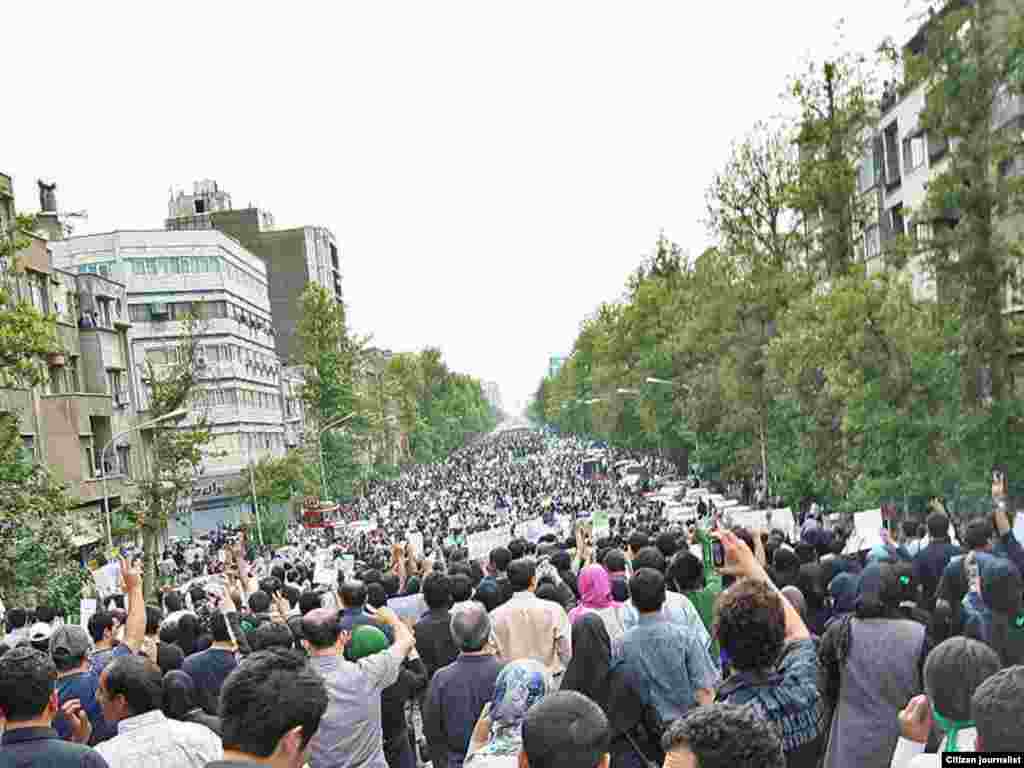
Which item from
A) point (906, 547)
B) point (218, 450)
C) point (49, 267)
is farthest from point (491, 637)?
point (218, 450)

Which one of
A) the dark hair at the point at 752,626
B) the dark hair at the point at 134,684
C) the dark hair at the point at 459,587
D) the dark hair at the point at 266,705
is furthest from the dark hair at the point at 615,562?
the dark hair at the point at 266,705

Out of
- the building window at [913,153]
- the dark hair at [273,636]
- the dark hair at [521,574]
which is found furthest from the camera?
the building window at [913,153]

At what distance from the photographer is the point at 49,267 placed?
41594mm

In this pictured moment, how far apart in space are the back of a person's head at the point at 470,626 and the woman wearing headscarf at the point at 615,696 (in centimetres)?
50

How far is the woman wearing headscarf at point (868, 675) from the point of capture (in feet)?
18.9

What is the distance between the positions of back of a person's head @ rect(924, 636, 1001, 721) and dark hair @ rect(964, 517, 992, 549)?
191 inches

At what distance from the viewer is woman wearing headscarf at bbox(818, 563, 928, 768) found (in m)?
5.77

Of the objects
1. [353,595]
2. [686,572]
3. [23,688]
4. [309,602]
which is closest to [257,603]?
[309,602]

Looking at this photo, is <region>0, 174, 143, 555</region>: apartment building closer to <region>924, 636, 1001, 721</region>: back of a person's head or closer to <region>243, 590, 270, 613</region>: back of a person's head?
<region>243, 590, 270, 613</region>: back of a person's head

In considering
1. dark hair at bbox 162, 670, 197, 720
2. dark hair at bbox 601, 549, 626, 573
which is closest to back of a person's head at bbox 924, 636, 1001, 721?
dark hair at bbox 162, 670, 197, 720

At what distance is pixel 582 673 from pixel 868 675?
1.44 m

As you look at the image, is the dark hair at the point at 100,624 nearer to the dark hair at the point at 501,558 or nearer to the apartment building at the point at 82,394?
the dark hair at the point at 501,558

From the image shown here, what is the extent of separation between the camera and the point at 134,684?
210 inches

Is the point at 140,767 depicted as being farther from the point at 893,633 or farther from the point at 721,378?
the point at 721,378
